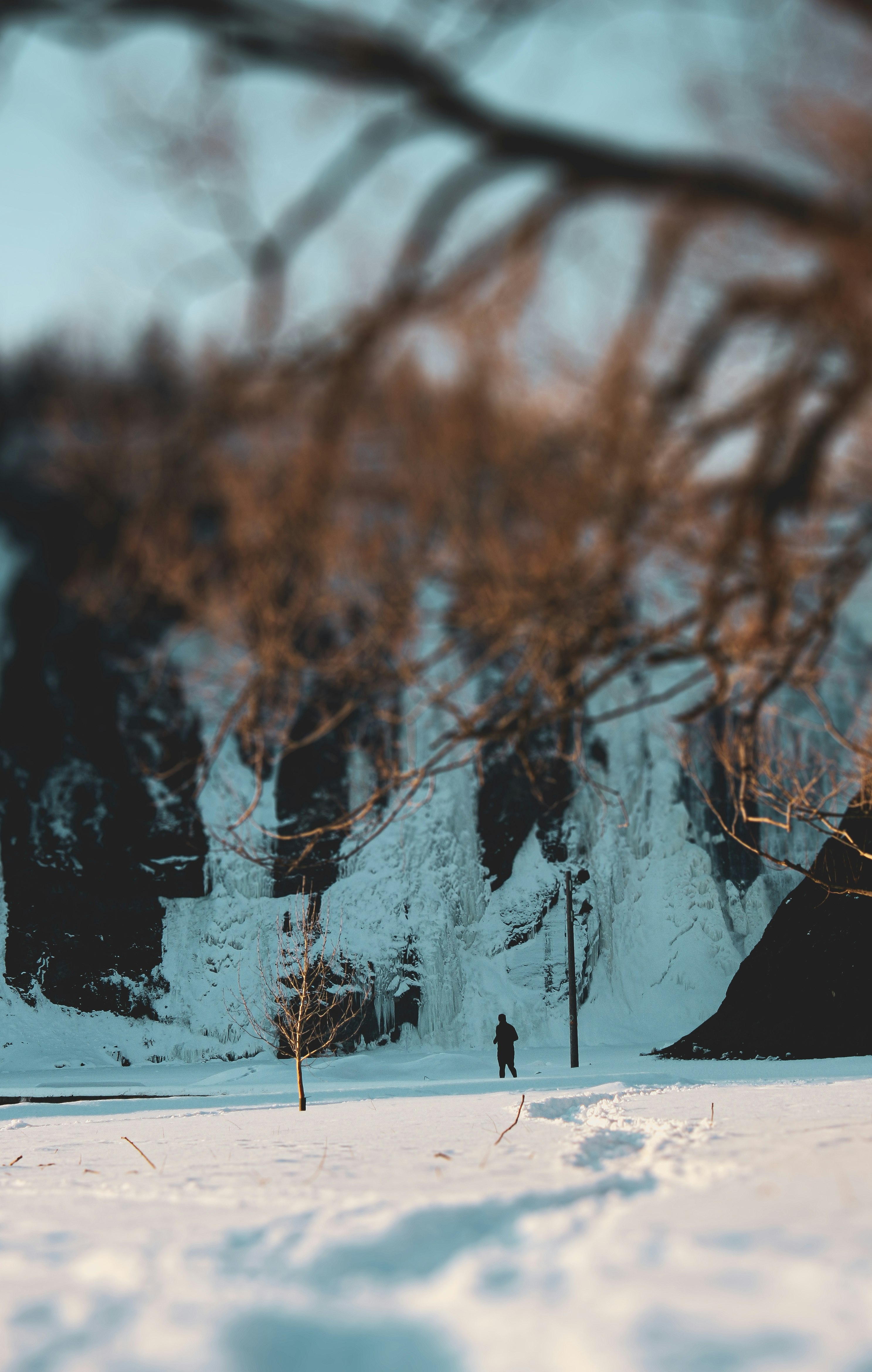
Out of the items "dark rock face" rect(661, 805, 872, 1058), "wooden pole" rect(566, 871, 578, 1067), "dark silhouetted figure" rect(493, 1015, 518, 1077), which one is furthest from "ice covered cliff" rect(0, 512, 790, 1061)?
"dark silhouetted figure" rect(493, 1015, 518, 1077)

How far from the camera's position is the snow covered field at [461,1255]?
1.50 meters

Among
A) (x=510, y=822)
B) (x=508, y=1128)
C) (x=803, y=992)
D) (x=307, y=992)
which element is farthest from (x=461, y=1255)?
(x=510, y=822)

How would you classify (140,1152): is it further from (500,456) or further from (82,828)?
(82,828)

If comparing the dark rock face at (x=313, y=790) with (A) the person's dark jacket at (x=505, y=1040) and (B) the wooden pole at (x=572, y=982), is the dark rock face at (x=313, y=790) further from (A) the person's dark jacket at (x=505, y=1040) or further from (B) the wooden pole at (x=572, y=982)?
(A) the person's dark jacket at (x=505, y=1040)

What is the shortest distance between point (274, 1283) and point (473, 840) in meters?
22.1

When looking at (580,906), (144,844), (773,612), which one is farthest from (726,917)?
(773,612)

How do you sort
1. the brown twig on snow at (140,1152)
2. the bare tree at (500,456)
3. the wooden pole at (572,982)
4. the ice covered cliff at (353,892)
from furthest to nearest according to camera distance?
the ice covered cliff at (353,892) < the wooden pole at (572,982) < the brown twig on snow at (140,1152) < the bare tree at (500,456)

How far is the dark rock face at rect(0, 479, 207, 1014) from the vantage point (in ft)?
75.4

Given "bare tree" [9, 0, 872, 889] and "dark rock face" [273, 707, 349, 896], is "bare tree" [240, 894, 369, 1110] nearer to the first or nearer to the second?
"dark rock face" [273, 707, 349, 896]

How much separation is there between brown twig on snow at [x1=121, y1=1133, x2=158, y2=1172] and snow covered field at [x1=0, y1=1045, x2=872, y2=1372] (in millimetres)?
52

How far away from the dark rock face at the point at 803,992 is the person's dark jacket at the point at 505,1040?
330 centimetres

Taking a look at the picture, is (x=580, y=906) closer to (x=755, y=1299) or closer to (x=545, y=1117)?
(x=545, y=1117)

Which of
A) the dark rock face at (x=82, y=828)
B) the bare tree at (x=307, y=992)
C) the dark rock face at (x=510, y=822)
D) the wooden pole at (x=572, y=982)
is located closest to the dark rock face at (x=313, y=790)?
the bare tree at (x=307, y=992)

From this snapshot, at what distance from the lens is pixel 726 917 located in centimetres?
2195
